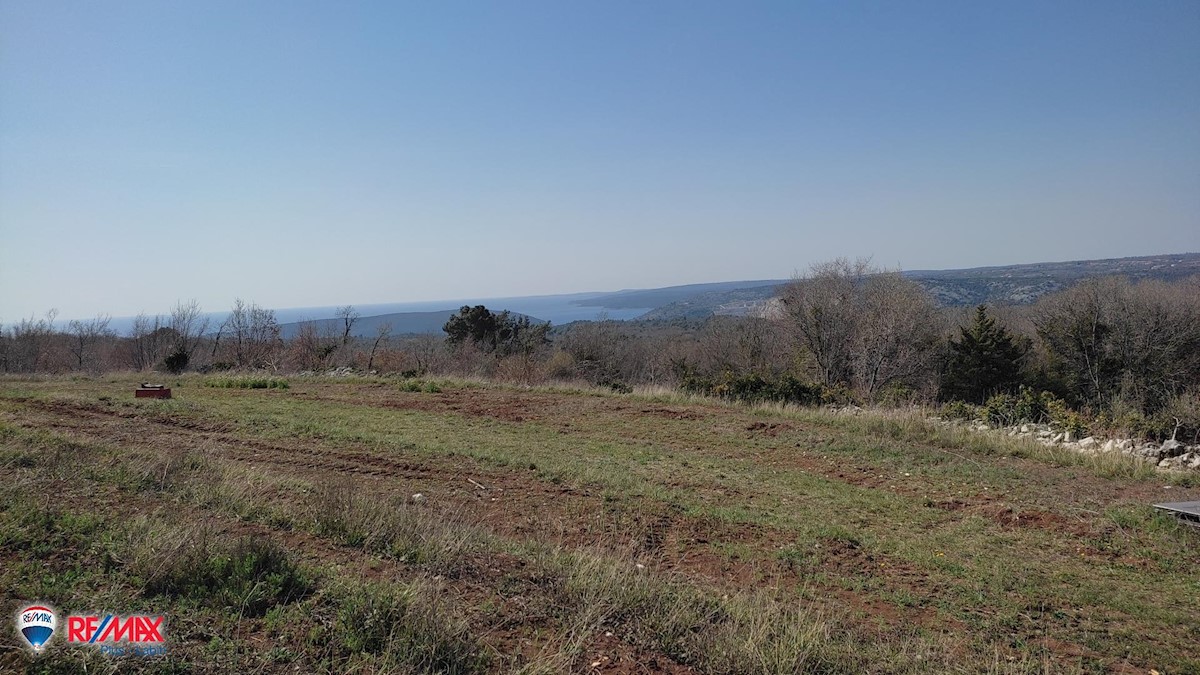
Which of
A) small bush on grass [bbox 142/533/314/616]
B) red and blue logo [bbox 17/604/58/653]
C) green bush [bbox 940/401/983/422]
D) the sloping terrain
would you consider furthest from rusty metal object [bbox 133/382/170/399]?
the sloping terrain

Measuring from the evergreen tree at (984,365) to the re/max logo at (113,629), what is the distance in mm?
34870

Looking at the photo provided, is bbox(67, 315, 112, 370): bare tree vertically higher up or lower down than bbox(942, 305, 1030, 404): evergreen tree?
higher up

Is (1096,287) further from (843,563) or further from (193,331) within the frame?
(193,331)

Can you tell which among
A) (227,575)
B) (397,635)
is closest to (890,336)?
(397,635)

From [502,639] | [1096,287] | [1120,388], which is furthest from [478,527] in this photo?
[1096,287]

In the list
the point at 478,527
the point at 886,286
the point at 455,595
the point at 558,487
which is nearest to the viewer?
the point at 455,595

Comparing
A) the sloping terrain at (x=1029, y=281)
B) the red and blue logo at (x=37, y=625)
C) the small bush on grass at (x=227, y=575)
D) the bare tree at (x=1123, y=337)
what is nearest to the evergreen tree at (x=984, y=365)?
the bare tree at (x=1123, y=337)

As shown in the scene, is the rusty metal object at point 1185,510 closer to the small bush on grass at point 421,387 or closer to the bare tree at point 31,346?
the small bush on grass at point 421,387

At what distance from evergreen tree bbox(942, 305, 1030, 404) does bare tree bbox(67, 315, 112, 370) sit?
56.6 m

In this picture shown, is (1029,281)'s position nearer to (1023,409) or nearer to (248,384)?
(1023,409)

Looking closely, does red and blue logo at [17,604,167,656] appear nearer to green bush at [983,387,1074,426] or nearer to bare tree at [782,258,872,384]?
green bush at [983,387,1074,426]

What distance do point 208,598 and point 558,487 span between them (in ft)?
16.6

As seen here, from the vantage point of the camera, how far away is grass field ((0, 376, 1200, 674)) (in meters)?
3.27

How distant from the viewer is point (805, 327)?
32.8 metres
